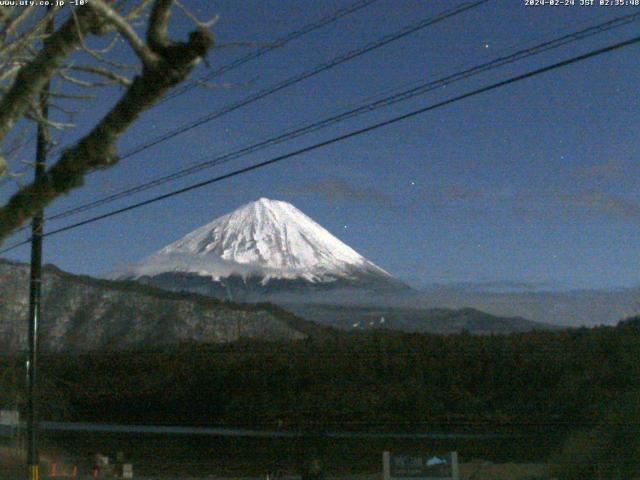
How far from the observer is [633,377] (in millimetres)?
25625

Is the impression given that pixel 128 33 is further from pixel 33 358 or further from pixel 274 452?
pixel 274 452

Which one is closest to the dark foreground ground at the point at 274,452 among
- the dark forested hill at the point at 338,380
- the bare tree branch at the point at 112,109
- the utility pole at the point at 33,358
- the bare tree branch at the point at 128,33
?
the dark forested hill at the point at 338,380

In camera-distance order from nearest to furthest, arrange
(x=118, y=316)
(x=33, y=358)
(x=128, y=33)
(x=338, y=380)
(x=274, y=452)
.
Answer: (x=128, y=33) → (x=33, y=358) → (x=274, y=452) → (x=338, y=380) → (x=118, y=316)

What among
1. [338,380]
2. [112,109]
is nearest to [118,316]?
[338,380]

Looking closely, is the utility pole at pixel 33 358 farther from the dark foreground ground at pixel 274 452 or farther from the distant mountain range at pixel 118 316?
the distant mountain range at pixel 118 316

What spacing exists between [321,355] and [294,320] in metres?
7.61

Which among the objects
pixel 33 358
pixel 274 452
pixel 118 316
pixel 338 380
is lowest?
pixel 274 452

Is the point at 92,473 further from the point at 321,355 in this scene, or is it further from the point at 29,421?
the point at 29,421

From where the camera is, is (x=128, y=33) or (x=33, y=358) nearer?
(x=128, y=33)

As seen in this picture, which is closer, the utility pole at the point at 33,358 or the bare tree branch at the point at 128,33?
the bare tree branch at the point at 128,33

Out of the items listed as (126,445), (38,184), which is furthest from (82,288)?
(38,184)

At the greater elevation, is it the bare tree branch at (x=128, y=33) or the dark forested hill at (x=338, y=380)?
the bare tree branch at (x=128, y=33)

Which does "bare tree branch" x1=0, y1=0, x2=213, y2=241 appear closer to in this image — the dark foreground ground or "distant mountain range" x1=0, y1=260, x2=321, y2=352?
the dark foreground ground

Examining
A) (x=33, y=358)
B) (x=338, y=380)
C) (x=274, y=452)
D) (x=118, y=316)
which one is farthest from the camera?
(x=118, y=316)
